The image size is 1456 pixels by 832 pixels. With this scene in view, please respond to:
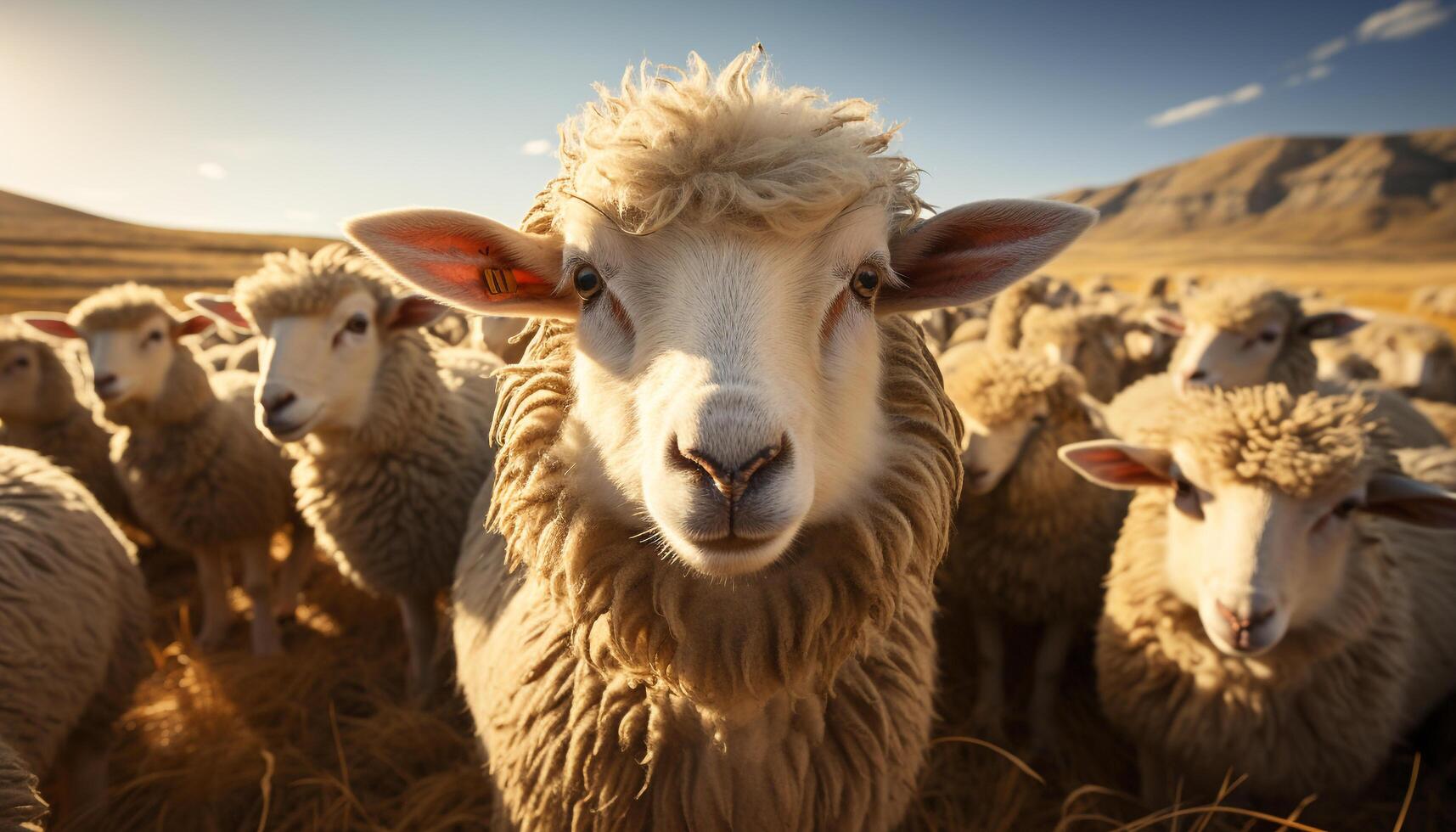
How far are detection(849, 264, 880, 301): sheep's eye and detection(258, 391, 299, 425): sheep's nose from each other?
2.29 meters

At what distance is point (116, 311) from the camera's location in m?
3.27

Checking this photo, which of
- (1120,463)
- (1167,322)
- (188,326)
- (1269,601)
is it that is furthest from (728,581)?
(1167,322)

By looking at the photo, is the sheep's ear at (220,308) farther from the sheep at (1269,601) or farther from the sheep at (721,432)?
the sheep at (1269,601)

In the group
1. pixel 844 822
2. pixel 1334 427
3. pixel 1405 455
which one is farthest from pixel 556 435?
pixel 1405 455

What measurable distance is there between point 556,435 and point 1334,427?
2.29 m

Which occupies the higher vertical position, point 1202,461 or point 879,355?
point 879,355

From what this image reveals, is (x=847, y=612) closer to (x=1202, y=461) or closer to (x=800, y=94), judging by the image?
(x=800, y=94)

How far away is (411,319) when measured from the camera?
286cm

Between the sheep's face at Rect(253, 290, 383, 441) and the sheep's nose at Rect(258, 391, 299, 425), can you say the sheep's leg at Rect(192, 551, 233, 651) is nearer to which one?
the sheep's face at Rect(253, 290, 383, 441)

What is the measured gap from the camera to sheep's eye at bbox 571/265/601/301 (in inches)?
48.7

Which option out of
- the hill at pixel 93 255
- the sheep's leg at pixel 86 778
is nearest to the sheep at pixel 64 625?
the sheep's leg at pixel 86 778

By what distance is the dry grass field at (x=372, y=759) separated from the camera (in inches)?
91.4

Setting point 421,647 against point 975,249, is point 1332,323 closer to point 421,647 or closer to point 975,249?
point 975,249

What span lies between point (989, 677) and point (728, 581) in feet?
7.88
